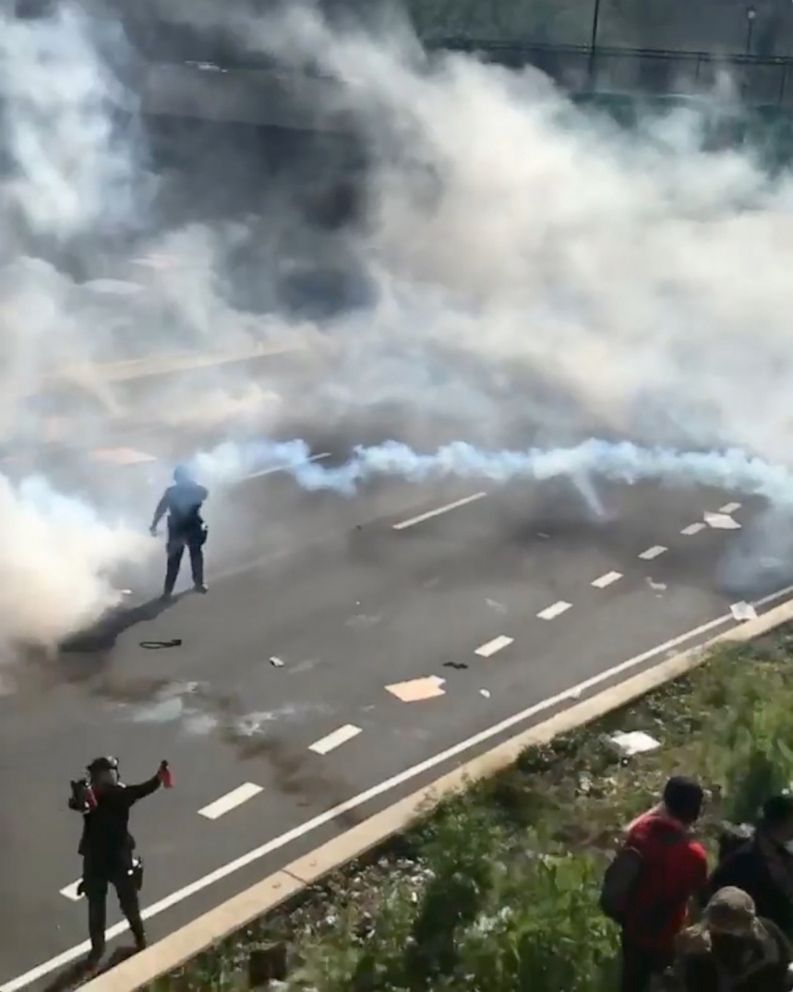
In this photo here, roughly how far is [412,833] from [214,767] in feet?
5.13

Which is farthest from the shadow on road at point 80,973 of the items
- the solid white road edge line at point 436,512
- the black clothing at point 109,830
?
the solid white road edge line at point 436,512

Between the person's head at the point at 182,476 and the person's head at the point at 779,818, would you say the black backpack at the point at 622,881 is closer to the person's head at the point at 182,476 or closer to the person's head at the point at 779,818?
the person's head at the point at 779,818

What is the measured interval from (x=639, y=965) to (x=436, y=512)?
315 inches

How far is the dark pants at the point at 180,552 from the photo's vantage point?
402 inches

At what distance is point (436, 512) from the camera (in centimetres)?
1266

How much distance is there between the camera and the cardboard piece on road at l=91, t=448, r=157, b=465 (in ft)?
44.4

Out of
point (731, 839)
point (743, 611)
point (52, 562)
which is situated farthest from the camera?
point (743, 611)

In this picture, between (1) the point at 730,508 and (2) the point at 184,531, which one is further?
(1) the point at 730,508

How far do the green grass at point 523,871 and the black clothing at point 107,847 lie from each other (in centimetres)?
57

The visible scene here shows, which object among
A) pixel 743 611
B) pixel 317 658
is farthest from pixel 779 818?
pixel 743 611

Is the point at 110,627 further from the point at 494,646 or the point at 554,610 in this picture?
the point at 554,610

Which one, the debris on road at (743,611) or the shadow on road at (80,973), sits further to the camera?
the debris on road at (743,611)

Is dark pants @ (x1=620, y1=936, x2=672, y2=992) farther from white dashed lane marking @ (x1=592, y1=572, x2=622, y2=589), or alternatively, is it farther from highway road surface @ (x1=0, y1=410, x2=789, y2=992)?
white dashed lane marking @ (x1=592, y1=572, x2=622, y2=589)

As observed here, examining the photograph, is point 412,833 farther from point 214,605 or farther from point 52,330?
point 52,330
